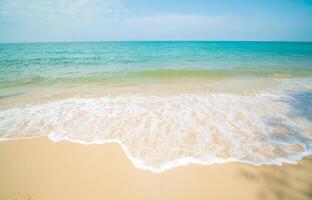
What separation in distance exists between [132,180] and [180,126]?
2.16 meters

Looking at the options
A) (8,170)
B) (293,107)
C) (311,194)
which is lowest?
(8,170)

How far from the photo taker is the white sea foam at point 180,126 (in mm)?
3270

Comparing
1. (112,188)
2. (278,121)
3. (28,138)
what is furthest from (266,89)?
(28,138)

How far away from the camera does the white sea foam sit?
3.27 m

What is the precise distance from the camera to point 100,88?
28.7 feet

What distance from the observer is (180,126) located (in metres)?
4.40

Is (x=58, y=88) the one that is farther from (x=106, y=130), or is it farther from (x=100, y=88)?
(x=106, y=130)

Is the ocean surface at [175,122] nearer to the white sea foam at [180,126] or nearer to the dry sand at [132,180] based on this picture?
the white sea foam at [180,126]

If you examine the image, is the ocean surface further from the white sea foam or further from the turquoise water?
the turquoise water

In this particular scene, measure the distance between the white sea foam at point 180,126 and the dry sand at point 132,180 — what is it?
0.24m

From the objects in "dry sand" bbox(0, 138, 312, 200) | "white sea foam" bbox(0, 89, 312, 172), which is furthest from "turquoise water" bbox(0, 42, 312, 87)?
"dry sand" bbox(0, 138, 312, 200)

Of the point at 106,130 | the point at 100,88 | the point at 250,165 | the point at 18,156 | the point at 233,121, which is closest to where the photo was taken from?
the point at 250,165

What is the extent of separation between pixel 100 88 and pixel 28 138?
16.4 ft

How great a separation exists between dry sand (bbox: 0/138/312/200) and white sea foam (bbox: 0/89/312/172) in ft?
0.77
